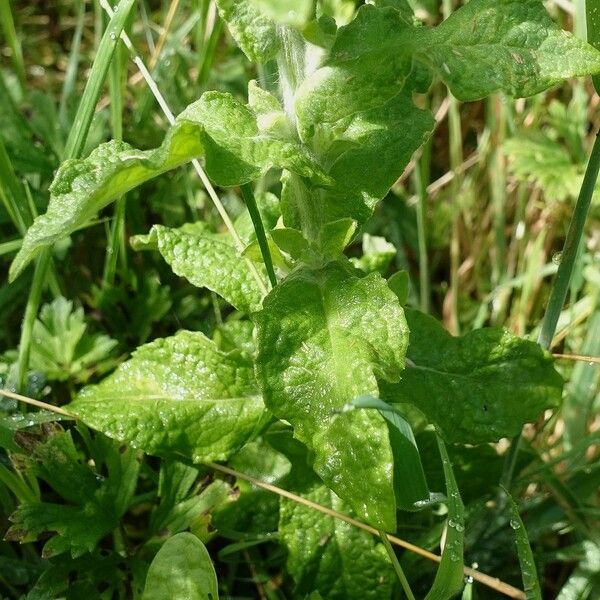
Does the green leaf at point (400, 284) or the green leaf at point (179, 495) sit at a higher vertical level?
the green leaf at point (400, 284)

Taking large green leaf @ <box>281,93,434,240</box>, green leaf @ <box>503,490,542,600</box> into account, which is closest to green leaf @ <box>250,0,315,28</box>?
large green leaf @ <box>281,93,434,240</box>

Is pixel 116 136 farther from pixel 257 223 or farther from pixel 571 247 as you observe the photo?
pixel 571 247

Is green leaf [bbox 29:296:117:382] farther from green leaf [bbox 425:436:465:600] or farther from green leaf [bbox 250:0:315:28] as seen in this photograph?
green leaf [bbox 250:0:315:28]

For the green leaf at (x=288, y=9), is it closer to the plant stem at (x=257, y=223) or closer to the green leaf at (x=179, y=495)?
the plant stem at (x=257, y=223)

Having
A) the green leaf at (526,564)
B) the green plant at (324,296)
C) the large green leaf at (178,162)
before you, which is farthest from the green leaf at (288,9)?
the green leaf at (526,564)

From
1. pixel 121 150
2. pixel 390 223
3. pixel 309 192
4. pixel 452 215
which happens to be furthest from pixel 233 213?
pixel 121 150

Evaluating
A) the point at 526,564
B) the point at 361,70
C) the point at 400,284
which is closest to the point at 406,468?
the point at 526,564

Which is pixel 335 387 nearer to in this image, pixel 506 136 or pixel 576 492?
pixel 576 492
